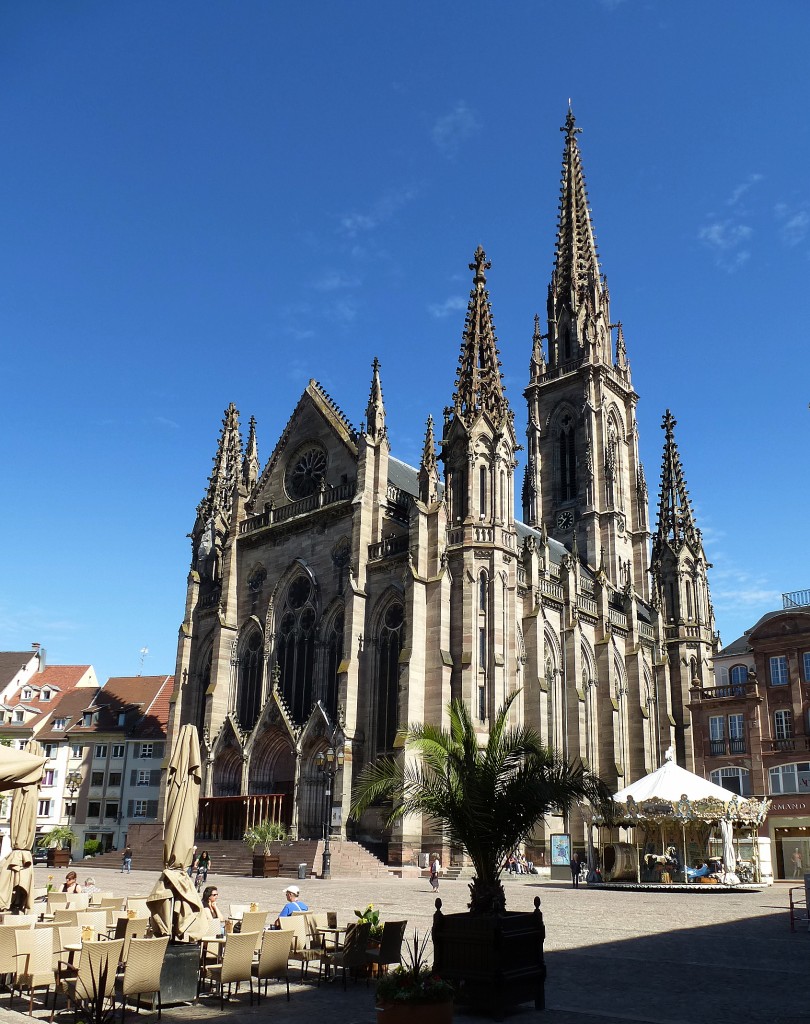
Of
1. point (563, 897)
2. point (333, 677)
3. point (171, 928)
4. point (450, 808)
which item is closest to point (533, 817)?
point (450, 808)

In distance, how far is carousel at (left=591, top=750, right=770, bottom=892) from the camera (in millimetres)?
33438

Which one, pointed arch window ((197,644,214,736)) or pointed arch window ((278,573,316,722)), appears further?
pointed arch window ((197,644,214,736))

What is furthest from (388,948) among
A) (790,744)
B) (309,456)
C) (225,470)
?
(225,470)

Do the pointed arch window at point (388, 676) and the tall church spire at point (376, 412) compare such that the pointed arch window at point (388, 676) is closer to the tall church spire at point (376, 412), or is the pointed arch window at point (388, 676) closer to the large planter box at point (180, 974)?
the tall church spire at point (376, 412)

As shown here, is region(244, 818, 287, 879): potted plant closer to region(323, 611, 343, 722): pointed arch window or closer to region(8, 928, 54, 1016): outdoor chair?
region(323, 611, 343, 722): pointed arch window

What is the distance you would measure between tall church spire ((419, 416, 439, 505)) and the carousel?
16.1 meters

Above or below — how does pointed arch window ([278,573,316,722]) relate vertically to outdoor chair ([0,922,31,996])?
above

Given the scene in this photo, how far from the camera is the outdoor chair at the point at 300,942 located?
46.0 ft

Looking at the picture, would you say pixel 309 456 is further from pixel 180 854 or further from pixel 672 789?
pixel 180 854

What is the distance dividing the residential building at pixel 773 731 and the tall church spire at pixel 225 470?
110 ft

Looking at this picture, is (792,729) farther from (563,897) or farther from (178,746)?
(178,746)

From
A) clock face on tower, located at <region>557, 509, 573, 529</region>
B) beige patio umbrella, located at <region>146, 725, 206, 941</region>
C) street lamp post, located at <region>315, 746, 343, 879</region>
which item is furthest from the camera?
clock face on tower, located at <region>557, 509, 573, 529</region>

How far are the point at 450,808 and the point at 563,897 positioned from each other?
1625 centimetres

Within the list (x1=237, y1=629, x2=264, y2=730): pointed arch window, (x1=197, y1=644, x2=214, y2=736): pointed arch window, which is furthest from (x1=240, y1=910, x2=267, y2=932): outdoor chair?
(x1=197, y1=644, x2=214, y2=736): pointed arch window
